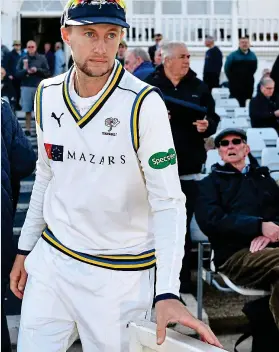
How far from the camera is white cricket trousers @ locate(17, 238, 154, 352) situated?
242 centimetres

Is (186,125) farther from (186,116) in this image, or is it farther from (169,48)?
(169,48)

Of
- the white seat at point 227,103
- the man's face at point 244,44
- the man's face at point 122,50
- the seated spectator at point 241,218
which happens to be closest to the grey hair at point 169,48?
the seated spectator at point 241,218

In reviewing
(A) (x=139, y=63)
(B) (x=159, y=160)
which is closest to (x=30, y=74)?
(A) (x=139, y=63)

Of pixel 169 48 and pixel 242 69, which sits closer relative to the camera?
pixel 169 48

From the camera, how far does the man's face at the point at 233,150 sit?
464 cm

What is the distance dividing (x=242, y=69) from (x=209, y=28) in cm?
928

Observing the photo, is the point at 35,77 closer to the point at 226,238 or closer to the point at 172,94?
the point at 172,94

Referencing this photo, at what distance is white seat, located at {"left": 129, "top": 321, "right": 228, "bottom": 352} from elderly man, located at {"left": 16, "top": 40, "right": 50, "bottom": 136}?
9.78 metres

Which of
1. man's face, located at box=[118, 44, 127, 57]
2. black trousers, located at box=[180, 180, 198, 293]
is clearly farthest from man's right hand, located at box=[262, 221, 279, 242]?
man's face, located at box=[118, 44, 127, 57]

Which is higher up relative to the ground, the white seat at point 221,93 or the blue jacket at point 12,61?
the blue jacket at point 12,61

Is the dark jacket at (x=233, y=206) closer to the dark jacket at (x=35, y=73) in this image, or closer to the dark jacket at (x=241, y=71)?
the dark jacket at (x=35, y=73)

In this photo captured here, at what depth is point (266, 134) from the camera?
8766 mm

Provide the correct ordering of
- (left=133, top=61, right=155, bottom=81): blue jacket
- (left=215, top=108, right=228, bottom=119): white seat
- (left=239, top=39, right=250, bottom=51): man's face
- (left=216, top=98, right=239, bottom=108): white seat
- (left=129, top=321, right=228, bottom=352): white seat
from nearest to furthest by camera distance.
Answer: (left=129, top=321, right=228, bottom=352): white seat, (left=133, top=61, right=155, bottom=81): blue jacket, (left=215, top=108, right=228, bottom=119): white seat, (left=239, top=39, right=250, bottom=51): man's face, (left=216, top=98, right=239, bottom=108): white seat

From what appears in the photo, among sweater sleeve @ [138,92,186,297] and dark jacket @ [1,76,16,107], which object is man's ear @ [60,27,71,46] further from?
dark jacket @ [1,76,16,107]
